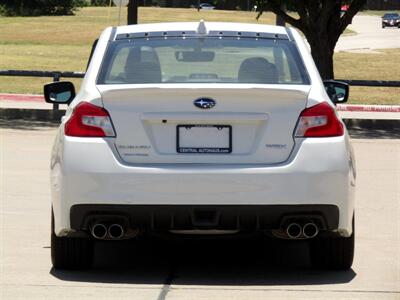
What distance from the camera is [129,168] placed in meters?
6.91

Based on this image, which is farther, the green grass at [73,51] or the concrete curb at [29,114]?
the green grass at [73,51]

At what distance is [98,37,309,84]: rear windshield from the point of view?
738 cm

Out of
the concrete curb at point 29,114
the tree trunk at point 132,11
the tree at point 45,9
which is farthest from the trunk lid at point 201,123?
the tree at point 45,9

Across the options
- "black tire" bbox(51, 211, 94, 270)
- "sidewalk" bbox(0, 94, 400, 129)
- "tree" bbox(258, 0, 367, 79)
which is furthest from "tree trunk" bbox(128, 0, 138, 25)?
"black tire" bbox(51, 211, 94, 270)

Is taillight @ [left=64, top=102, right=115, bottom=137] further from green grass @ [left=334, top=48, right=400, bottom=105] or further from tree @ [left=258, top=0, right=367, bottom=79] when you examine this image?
green grass @ [left=334, top=48, right=400, bottom=105]

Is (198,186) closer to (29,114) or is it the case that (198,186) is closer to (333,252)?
(333,252)

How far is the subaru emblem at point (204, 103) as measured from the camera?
275 inches

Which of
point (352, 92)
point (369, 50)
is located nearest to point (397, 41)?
point (369, 50)

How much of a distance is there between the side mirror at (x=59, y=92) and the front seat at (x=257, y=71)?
62.3 inches

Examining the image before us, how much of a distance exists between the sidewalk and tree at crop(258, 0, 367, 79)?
4.03ft

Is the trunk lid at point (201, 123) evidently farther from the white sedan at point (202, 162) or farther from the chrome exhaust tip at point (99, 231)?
the chrome exhaust tip at point (99, 231)

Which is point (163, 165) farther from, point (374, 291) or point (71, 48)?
point (71, 48)

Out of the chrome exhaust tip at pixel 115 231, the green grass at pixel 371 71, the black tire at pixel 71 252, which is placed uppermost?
the chrome exhaust tip at pixel 115 231

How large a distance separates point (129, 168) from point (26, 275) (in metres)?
1.13
